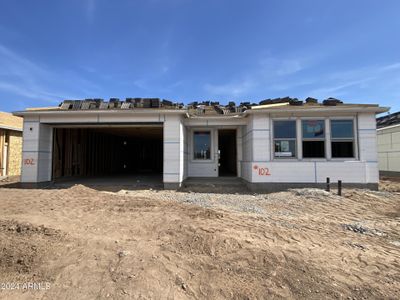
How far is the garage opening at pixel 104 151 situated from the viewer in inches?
573

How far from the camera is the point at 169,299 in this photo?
10.1 feet

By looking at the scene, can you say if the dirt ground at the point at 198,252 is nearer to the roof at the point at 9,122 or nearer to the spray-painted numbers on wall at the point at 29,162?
the spray-painted numbers on wall at the point at 29,162

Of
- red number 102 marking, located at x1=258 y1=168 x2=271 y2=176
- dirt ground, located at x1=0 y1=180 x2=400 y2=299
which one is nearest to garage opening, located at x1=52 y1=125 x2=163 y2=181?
red number 102 marking, located at x1=258 y1=168 x2=271 y2=176

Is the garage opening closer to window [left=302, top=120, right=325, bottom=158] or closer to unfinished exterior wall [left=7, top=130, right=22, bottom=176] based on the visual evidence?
unfinished exterior wall [left=7, top=130, right=22, bottom=176]

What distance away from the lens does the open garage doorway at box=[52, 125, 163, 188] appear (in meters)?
14.4

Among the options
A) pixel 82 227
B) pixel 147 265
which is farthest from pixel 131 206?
pixel 147 265

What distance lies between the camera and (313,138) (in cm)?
1104

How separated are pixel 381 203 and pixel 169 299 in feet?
28.6

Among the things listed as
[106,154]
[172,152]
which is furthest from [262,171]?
[106,154]

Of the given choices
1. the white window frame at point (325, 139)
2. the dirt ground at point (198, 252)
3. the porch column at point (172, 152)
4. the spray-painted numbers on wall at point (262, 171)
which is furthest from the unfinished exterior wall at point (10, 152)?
the white window frame at point (325, 139)

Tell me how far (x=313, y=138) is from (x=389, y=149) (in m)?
11.1

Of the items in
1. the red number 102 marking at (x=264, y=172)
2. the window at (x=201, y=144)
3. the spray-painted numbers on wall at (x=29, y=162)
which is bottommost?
the red number 102 marking at (x=264, y=172)

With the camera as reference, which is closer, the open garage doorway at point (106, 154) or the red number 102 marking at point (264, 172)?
the red number 102 marking at point (264, 172)

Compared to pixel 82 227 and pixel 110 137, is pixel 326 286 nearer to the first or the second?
pixel 82 227
